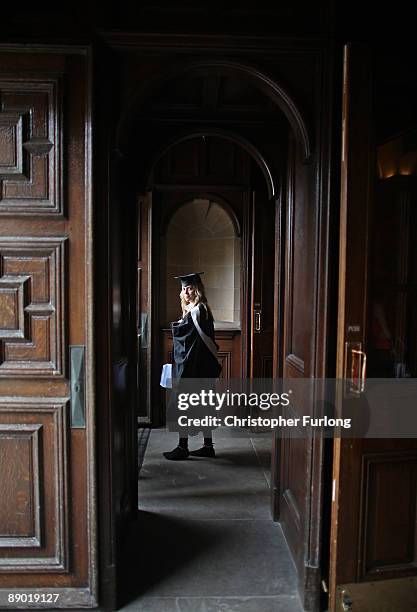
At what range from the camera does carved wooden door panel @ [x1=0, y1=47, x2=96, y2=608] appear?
1.79 m

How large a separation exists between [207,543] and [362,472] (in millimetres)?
1126

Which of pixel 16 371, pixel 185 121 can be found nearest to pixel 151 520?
pixel 16 371

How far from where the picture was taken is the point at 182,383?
3.53 metres

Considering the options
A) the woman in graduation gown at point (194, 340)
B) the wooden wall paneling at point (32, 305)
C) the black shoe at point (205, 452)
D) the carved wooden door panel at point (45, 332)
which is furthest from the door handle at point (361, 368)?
the black shoe at point (205, 452)

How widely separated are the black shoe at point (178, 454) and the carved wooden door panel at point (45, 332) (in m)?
1.75

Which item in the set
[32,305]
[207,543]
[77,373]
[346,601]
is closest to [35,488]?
[77,373]

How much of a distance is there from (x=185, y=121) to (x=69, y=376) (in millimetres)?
1749

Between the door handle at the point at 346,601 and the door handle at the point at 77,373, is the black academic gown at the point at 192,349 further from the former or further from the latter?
the door handle at the point at 346,601

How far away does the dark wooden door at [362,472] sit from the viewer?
166 centimetres

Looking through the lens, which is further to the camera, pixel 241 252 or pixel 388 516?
pixel 241 252

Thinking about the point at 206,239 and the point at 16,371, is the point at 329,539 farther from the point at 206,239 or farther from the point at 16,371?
the point at 206,239

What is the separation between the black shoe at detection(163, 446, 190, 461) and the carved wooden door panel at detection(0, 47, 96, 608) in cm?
175

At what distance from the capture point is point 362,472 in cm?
178

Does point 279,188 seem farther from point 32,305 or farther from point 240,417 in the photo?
point 240,417
